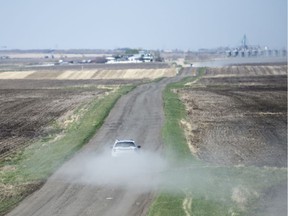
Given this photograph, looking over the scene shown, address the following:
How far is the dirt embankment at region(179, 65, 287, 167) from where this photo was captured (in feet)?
128

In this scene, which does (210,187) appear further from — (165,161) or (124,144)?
(124,144)

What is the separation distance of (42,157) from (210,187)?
14.6 meters

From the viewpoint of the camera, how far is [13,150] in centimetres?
4169

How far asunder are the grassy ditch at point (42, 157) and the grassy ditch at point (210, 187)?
7.58m

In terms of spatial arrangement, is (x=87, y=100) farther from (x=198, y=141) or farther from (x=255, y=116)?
(x=198, y=141)

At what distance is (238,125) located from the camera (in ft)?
173

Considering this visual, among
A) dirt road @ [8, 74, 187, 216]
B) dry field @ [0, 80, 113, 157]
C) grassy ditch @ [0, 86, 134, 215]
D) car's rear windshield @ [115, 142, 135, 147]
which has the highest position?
car's rear windshield @ [115, 142, 135, 147]

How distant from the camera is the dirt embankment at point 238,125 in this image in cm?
3906

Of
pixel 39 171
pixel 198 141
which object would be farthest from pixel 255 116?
pixel 39 171

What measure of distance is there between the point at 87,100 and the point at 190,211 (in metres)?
57.5

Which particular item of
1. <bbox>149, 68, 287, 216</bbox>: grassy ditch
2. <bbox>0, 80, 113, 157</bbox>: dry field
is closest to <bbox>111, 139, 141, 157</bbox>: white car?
<bbox>149, 68, 287, 216</bbox>: grassy ditch

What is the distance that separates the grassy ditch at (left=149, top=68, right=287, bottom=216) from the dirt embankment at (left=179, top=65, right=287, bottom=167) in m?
3.28

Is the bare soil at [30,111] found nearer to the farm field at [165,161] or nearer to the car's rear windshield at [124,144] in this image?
the farm field at [165,161]

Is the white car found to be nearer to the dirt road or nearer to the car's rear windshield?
the car's rear windshield
